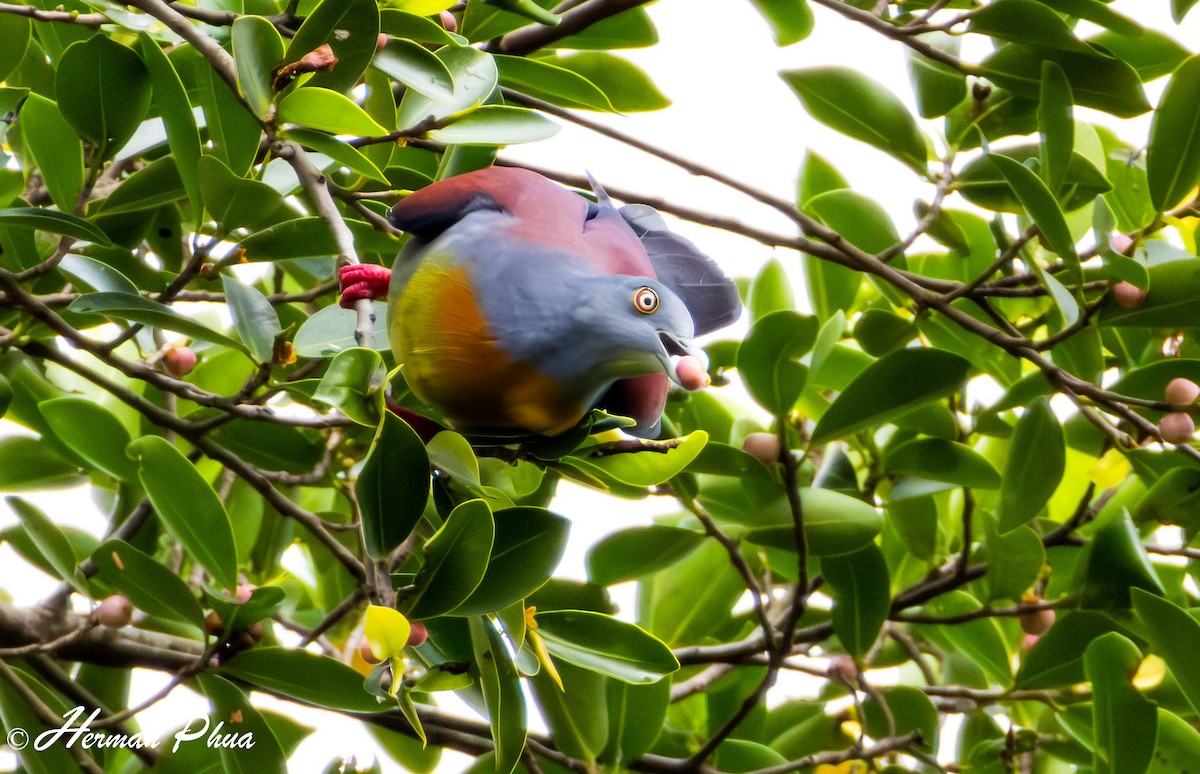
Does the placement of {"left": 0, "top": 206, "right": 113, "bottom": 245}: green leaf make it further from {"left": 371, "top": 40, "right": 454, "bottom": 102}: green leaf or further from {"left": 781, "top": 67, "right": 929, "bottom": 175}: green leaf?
{"left": 781, "top": 67, "right": 929, "bottom": 175}: green leaf

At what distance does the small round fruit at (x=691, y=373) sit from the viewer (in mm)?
1125

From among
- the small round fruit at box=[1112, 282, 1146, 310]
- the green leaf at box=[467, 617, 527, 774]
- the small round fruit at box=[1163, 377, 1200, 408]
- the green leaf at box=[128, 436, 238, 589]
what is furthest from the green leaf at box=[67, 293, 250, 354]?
the small round fruit at box=[1163, 377, 1200, 408]

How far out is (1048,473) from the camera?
183 centimetres

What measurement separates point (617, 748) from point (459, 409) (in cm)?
88

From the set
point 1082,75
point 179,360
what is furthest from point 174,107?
point 1082,75

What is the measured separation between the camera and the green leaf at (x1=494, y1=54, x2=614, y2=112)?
173 cm

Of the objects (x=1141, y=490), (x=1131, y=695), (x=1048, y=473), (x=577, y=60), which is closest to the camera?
(x=1131, y=695)

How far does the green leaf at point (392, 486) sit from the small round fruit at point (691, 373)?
0.28 m

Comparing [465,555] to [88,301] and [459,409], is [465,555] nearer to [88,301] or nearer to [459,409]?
[459,409]

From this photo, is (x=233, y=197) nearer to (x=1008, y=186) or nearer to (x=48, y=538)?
(x=48, y=538)

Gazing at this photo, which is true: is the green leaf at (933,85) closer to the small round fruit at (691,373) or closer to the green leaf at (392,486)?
the small round fruit at (691,373)

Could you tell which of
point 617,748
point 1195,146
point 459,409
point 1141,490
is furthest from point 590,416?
point 1141,490

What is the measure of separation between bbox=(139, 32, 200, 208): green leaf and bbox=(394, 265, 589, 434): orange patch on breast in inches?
19.7

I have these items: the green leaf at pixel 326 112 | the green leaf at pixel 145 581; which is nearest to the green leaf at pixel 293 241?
the green leaf at pixel 326 112
